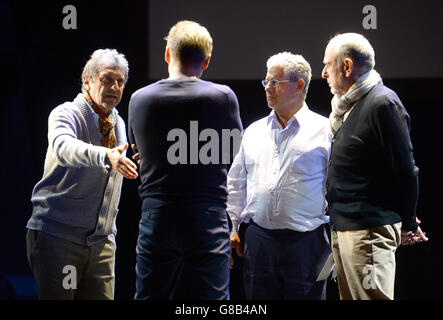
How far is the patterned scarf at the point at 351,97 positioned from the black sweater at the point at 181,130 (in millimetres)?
709

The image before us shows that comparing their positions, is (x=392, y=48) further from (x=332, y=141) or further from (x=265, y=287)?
(x=265, y=287)

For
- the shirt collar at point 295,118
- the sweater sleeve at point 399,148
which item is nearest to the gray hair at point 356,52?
the sweater sleeve at point 399,148

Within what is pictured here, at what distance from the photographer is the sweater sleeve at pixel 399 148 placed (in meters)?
2.59

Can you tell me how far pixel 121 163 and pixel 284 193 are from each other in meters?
0.97

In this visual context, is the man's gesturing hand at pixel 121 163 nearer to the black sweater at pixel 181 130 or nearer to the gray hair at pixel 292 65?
the black sweater at pixel 181 130

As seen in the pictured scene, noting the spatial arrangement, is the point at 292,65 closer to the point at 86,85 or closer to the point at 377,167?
the point at 377,167

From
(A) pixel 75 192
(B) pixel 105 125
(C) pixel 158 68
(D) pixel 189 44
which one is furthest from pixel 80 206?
(C) pixel 158 68

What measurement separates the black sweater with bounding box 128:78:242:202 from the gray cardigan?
0.55 metres

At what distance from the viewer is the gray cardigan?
9.16 ft

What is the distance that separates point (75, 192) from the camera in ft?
9.21

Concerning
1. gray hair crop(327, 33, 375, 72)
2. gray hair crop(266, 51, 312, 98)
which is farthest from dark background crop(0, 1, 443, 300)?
gray hair crop(327, 33, 375, 72)
